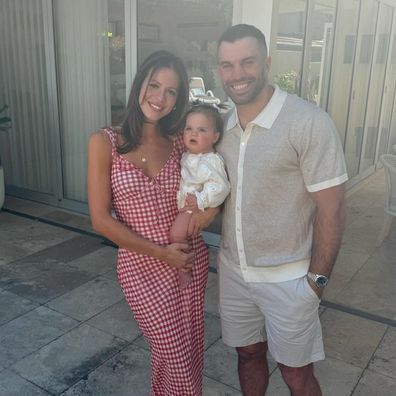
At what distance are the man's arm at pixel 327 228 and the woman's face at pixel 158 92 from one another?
0.66 m

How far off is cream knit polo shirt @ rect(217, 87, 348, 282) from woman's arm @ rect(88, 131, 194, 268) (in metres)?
0.26

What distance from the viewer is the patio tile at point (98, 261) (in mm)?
3904

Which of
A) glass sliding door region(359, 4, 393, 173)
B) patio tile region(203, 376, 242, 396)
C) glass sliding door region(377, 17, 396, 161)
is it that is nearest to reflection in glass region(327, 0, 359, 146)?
glass sliding door region(359, 4, 393, 173)

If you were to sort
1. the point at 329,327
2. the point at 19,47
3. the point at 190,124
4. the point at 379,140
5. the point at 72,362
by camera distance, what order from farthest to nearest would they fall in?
1. the point at 379,140
2. the point at 19,47
3. the point at 329,327
4. the point at 72,362
5. the point at 190,124

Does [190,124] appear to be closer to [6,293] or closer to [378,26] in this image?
[6,293]

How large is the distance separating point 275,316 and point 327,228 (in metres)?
0.40

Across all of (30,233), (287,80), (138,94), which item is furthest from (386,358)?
(30,233)

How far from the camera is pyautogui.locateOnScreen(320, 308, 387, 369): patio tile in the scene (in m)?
2.76

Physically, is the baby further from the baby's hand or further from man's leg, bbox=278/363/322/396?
man's leg, bbox=278/363/322/396

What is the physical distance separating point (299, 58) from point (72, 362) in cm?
306

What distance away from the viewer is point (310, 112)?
63.6 inches

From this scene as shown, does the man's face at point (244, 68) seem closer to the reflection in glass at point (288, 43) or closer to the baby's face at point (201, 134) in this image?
the baby's face at point (201, 134)

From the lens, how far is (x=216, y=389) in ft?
8.10

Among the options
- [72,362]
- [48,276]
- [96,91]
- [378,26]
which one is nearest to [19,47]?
[96,91]
